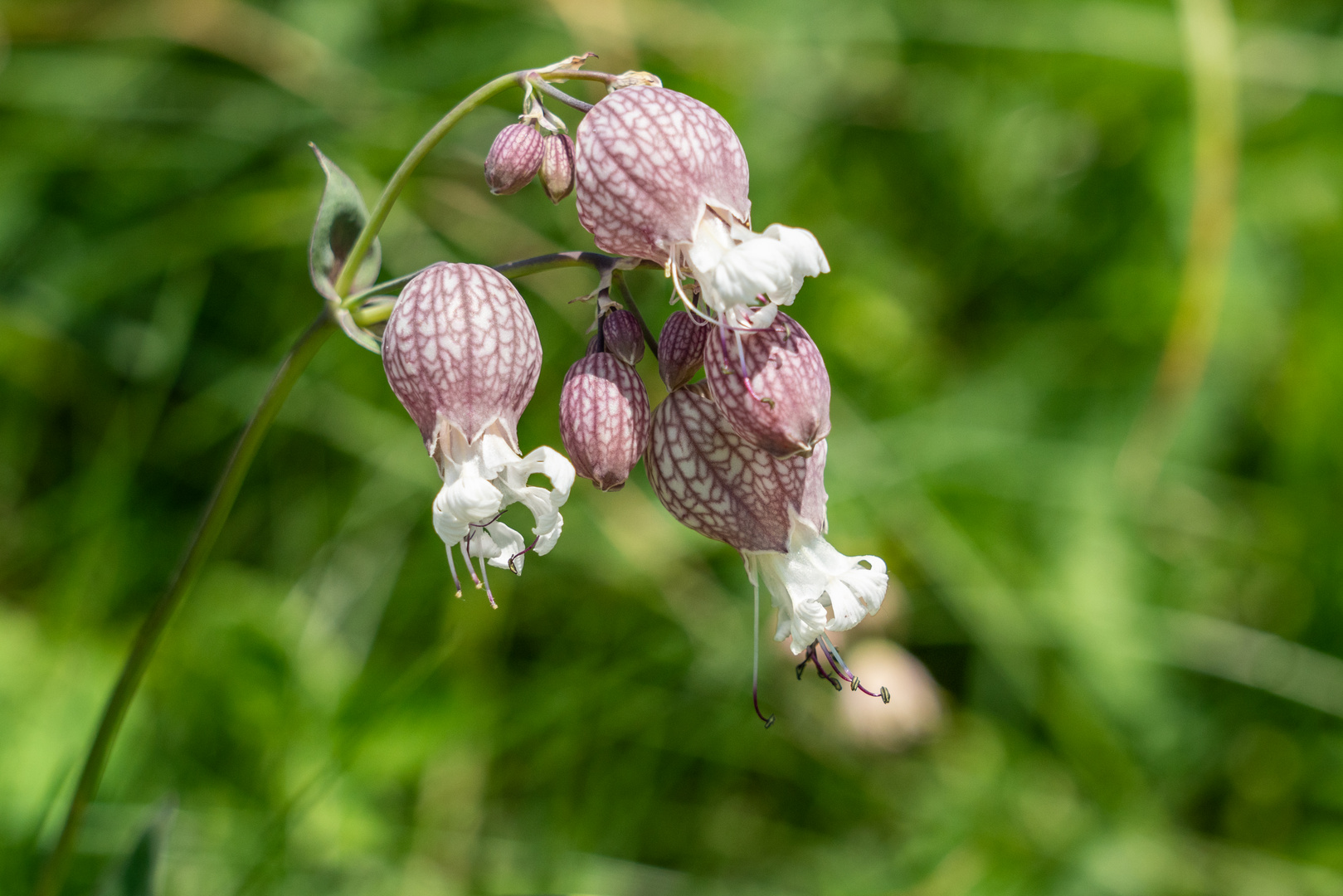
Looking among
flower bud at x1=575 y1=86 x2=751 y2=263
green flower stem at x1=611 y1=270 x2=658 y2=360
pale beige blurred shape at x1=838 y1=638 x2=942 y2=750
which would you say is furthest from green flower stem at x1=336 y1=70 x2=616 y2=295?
pale beige blurred shape at x1=838 y1=638 x2=942 y2=750

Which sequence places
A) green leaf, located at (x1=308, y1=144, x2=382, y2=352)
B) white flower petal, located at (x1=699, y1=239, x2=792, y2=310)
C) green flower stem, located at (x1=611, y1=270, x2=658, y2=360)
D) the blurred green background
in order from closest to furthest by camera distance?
white flower petal, located at (x1=699, y1=239, x2=792, y2=310) → green flower stem, located at (x1=611, y1=270, x2=658, y2=360) → green leaf, located at (x1=308, y1=144, x2=382, y2=352) → the blurred green background

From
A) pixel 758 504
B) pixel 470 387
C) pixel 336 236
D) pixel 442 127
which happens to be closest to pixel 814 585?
pixel 758 504

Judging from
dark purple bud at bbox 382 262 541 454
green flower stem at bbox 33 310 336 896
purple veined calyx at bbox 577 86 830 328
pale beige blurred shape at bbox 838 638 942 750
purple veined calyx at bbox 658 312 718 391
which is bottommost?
→ green flower stem at bbox 33 310 336 896

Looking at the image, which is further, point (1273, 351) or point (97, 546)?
point (1273, 351)

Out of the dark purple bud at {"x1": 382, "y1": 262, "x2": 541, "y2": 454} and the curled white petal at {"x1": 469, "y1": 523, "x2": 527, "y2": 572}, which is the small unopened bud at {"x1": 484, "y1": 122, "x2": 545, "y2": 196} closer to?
the dark purple bud at {"x1": 382, "y1": 262, "x2": 541, "y2": 454}

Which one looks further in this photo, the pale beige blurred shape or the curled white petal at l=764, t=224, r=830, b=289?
the pale beige blurred shape

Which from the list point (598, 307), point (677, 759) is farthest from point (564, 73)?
point (677, 759)

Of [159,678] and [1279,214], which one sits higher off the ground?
[1279,214]

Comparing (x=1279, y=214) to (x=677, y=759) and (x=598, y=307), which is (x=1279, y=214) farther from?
(x=598, y=307)
